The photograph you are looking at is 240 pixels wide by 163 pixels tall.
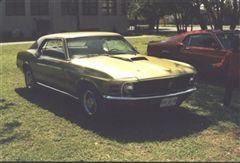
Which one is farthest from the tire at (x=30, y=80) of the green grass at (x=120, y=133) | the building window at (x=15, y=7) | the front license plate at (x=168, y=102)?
the building window at (x=15, y=7)

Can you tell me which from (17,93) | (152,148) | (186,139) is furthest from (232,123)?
(17,93)

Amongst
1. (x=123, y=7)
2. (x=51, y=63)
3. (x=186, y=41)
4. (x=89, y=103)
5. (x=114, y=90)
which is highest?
(x=123, y=7)

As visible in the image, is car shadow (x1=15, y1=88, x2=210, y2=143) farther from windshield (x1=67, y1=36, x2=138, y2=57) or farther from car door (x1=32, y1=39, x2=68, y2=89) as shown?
windshield (x1=67, y1=36, x2=138, y2=57)

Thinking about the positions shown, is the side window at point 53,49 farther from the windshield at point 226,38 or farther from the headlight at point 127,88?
the windshield at point 226,38

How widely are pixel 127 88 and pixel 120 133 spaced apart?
2.30 ft

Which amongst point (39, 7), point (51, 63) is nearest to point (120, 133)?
point (51, 63)

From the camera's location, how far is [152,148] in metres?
5.62

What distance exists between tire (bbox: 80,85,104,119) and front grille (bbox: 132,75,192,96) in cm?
64

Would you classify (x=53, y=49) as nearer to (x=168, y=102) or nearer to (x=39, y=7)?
(x=168, y=102)

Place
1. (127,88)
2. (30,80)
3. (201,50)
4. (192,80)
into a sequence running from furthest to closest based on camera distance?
1. (201,50)
2. (30,80)
3. (192,80)
4. (127,88)

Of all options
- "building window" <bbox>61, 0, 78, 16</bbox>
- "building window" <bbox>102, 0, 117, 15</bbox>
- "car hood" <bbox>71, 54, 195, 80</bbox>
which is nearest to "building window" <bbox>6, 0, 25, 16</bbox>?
"building window" <bbox>61, 0, 78, 16</bbox>

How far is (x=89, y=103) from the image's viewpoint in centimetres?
696

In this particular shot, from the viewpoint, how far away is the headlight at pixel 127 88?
6244 mm

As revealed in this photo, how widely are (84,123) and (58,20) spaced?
2896 centimetres
